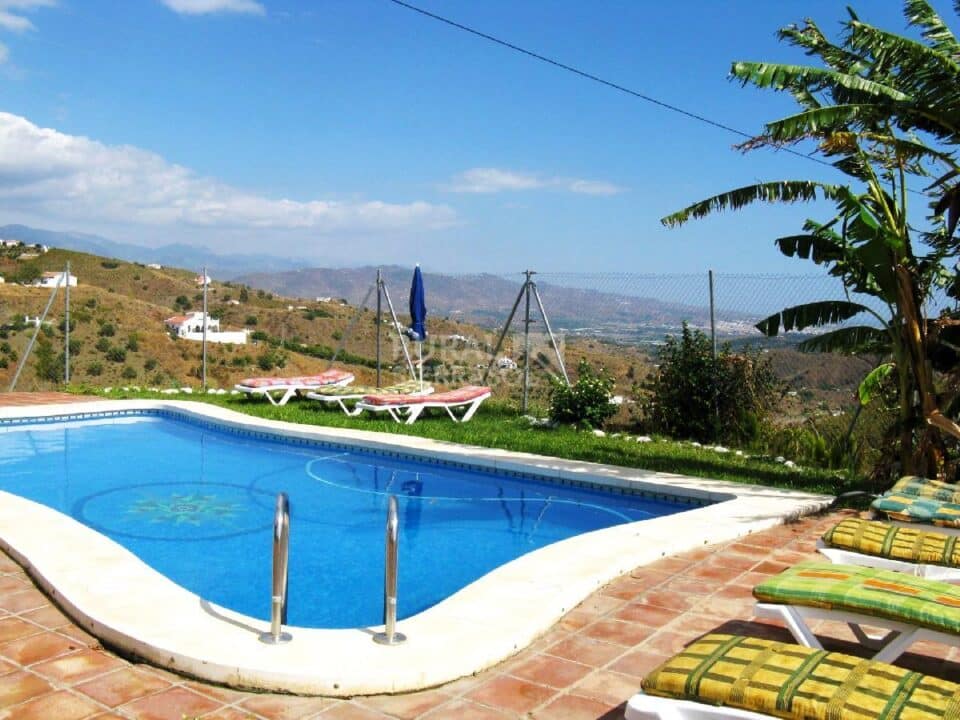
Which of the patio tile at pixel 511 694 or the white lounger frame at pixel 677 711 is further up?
the white lounger frame at pixel 677 711

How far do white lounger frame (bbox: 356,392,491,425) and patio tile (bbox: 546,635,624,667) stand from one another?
857 centimetres

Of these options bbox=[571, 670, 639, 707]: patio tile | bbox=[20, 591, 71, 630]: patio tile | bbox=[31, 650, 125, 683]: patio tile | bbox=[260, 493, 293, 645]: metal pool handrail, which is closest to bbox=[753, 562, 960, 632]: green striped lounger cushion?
bbox=[571, 670, 639, 707]: patio tile

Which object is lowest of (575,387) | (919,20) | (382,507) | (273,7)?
A: (382,507)

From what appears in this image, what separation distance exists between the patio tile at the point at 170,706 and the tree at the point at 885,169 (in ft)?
21.1

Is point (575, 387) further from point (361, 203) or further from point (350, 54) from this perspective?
point (361, 203)

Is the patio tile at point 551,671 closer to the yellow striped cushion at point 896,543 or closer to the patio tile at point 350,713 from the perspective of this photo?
the patio tile at point 350,713

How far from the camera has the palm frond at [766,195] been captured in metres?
8.39

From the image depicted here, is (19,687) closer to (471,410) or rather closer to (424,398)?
(424,398)

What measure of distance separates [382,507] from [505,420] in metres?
4.58

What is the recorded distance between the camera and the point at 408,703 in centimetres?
344

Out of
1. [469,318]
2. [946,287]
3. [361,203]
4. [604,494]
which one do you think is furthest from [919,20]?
[361,203]

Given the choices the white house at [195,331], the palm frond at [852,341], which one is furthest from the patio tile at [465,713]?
the white house at [195,331]

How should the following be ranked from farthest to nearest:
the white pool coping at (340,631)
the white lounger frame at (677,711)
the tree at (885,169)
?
the tree at (885,169) < the white pool coping at (340,631) < the white lounger frame at (677,711)

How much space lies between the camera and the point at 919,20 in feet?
25.8
